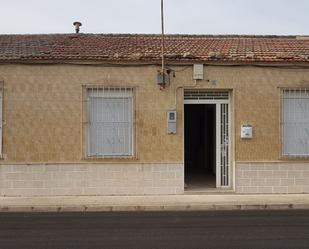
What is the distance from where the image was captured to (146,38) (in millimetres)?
17938

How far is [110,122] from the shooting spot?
15.4 metres

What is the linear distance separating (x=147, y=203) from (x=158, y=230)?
3.57 metres

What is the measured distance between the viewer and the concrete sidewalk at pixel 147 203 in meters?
13.5

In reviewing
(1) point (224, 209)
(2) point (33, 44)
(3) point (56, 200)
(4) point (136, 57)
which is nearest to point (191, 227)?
(1) point (224, 209)

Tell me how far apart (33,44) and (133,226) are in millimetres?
7622

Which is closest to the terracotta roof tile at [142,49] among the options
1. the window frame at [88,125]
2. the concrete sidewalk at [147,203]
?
the window frame at [88,125]

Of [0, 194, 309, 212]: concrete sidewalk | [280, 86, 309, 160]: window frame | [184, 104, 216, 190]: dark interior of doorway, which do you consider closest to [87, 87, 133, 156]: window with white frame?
[0, 194, 309, 212]: concrete sidewalk

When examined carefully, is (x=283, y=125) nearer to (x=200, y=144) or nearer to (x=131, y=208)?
(x=131, y=208)

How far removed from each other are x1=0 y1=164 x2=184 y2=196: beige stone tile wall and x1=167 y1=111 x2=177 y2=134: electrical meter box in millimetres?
915

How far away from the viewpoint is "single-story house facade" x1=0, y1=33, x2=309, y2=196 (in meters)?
15.1

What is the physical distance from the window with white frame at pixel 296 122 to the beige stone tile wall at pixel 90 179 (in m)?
3.00

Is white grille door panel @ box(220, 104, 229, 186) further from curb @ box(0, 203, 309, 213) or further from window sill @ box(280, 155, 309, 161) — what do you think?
curb @ box(0, 203, 309, 213)

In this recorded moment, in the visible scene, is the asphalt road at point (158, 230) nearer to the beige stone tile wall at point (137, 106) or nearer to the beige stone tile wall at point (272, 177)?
the beige stone tile wall at point (272, 177)

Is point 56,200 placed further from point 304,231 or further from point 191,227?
point 304,231
